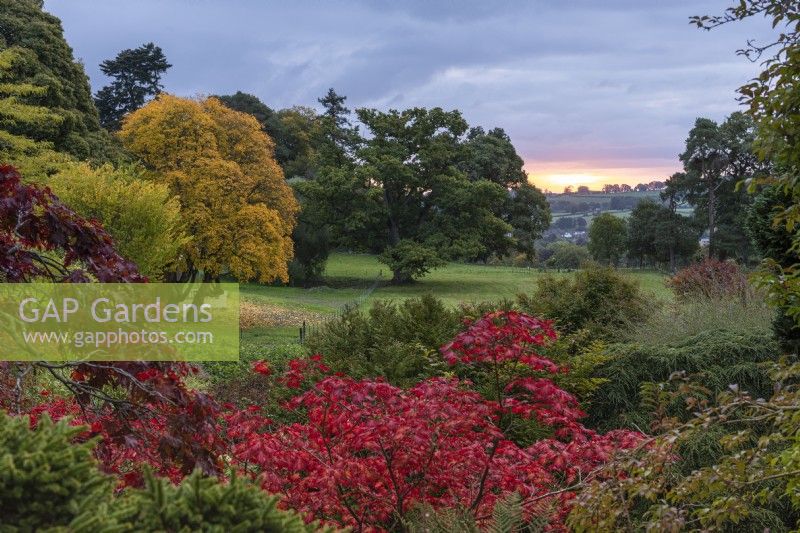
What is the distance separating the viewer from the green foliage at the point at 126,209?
1702cm

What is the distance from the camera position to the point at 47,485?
61.7 inches

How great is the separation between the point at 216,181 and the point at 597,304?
47.4 ft

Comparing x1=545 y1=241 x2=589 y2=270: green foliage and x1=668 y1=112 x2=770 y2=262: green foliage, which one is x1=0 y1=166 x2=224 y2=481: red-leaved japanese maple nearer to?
x1=668 y1=112 x2=770 y2=262: green foliage

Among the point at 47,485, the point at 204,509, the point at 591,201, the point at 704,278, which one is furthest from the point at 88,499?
the point at 591,201

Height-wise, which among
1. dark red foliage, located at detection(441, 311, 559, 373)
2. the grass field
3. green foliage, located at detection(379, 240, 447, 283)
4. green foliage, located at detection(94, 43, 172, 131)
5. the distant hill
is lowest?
the grass field

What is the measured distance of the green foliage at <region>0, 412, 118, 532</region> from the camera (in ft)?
5.07

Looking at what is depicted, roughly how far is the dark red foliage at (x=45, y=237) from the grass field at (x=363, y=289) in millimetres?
15517

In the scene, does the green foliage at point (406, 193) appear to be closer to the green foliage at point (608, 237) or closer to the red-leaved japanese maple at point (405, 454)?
the green foliage at point (608, 237)

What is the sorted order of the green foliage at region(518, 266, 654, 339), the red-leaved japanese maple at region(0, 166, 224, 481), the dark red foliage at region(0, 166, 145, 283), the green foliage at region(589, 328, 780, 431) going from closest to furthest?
the red-leaved japanese maple at region(0, 166, 224, 481) → the dark red foliage at region(0, 166, 145, 283) → the green foliage at region(589, 328, 780, 431) → the green foliage at region(518, 266, 654, 339)

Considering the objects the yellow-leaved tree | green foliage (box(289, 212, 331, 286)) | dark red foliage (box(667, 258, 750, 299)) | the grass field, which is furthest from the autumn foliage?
green foliage (box(289, 212, 331, 286))

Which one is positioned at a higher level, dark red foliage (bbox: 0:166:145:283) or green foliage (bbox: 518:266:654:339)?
dark red foliage (bbox: 0:166:145:283)

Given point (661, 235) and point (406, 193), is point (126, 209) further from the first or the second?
point (661, 235)

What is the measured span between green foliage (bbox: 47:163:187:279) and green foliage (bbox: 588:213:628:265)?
38125 millimetres

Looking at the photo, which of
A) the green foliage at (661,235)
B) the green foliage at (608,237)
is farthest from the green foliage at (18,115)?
the green foliage at (608,237)
